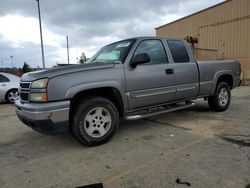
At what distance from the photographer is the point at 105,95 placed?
435 centimetres

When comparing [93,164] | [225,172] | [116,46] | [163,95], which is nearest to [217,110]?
[163,95]

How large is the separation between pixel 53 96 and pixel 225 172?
100 inches

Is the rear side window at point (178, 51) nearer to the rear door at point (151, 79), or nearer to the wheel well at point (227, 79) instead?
the rear door at point (151, 79)

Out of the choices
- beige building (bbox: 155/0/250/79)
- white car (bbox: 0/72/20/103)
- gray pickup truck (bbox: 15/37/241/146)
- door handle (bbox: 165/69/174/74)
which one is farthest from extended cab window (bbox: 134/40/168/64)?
beige building (bbox: 155/0/250/79)

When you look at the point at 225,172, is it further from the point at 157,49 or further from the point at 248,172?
the point at 157,49

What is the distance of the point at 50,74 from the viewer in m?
3.66

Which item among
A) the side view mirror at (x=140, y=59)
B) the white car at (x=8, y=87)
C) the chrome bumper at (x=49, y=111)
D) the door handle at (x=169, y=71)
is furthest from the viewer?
the white car at (x=8, y=87)

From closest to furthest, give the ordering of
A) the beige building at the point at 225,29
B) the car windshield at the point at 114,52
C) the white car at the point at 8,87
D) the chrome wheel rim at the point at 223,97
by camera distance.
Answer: the car windshield at the point at 114,52
the chrome wheel rim at the point at 223,97
the white car at the point at 8,87
the beige building at the point at 225,29

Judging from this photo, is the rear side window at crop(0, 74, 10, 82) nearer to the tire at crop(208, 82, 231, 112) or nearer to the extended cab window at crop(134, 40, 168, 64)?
the extended cab window at crop(134, 40, 168, 64)

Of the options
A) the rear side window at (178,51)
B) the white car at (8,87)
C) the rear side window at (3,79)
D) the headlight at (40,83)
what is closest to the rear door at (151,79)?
the rear side window at (178,51)

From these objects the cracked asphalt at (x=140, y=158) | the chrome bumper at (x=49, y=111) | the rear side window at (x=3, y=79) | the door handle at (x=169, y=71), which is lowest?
the cracked asphalt at (x=140, y=158)

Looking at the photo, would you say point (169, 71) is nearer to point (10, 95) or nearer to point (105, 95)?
point (105, 95)

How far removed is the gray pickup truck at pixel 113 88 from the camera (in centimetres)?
366

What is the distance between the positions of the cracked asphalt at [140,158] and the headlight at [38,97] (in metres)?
0.89
